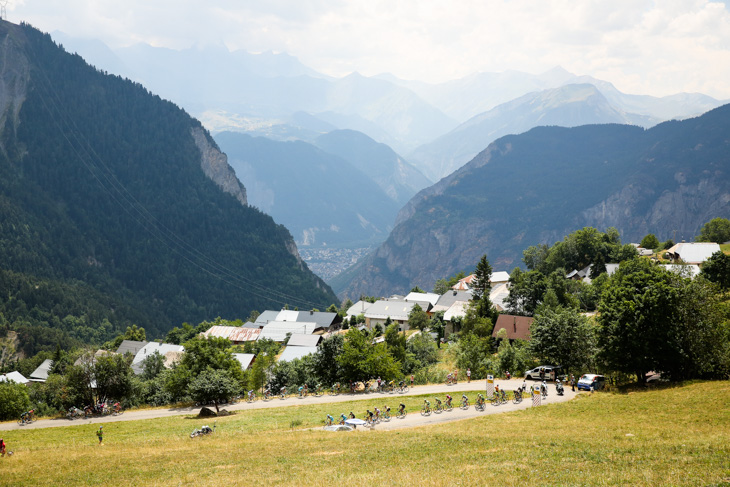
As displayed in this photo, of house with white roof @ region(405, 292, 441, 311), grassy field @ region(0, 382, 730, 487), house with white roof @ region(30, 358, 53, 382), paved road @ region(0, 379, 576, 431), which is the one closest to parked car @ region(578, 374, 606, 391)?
paved road @ region(0, 379, 576, 431)

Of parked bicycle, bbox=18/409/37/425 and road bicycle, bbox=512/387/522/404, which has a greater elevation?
road bicycle, bbox=512/387/522/404

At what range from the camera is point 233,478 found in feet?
69.8

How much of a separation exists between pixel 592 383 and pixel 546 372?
6702 mm

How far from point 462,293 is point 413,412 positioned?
75919 millimetres

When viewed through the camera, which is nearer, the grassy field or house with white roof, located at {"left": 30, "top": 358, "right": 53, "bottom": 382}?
the grassy field

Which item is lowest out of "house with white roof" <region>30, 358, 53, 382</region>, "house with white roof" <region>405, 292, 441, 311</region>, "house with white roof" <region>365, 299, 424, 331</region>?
"house with white roof" <region>30, 358, 53, 382</region>

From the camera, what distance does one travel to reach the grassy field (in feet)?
61.9

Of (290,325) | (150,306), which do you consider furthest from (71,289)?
(290,325)

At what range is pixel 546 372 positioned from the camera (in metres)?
45.3

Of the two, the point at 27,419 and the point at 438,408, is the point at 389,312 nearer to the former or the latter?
the point at 438,408

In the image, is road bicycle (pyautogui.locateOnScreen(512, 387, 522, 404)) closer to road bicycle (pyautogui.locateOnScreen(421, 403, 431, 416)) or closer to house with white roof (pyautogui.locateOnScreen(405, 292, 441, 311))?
road bicycle (pyautogui.locateOnScreen(421, 403, 431, 416))

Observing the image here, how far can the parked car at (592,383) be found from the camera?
38.9 meters

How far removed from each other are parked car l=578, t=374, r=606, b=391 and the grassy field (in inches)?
103

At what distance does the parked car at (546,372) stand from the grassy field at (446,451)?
8.66m
